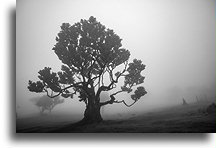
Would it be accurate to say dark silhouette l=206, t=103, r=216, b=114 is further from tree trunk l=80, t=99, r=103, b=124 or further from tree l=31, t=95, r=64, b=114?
tree l=31, t=95, r=64, b=114

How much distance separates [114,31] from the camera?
5.83 metres

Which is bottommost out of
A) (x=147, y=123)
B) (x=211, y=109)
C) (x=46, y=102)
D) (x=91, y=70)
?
(x=147, y=123)

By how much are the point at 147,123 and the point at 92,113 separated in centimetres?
144

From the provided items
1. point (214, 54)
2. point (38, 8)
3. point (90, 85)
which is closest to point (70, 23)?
point (38, 8)

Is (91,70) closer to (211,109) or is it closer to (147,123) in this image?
(147,123)

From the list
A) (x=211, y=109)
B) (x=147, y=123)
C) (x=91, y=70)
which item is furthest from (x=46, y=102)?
(x=211, y=109)

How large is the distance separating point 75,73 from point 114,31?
5.16 ft

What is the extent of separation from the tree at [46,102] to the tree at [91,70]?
0.43 ft

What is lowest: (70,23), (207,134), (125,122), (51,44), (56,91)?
(207,134)

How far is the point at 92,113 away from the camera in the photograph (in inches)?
219

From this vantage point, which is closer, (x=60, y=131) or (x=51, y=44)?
(x=60, y=131)

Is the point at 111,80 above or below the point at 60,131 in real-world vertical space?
above

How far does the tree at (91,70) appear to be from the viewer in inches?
222

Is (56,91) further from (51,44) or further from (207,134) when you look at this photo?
(207,134)
